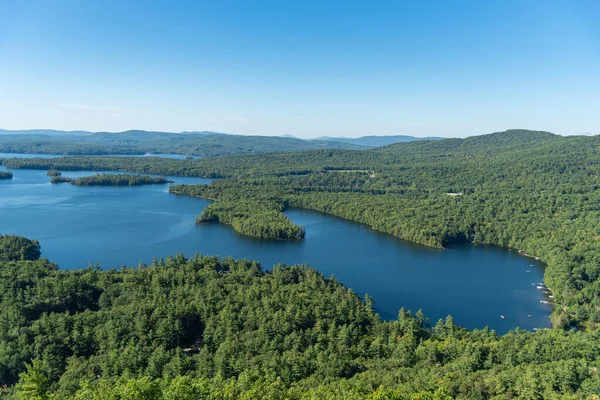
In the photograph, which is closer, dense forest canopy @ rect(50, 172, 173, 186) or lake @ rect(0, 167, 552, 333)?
lake @ rect(0, 167, 552, 333)

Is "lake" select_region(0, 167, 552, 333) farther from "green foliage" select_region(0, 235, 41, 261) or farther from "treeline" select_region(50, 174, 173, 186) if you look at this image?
"treeline" select_region(50, 174, 173, 186)

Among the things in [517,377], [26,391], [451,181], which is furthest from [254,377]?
[451,181]

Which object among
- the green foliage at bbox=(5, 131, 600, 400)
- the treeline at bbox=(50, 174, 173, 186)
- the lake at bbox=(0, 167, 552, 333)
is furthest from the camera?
the treeline at bbox=(50, 174, 173, 186)

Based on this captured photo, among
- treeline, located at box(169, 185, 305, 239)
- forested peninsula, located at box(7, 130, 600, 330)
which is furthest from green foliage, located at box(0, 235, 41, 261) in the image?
forested peninsula, located at box(7, 130, 600, 330)

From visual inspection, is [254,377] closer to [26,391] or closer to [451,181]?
[26,391]

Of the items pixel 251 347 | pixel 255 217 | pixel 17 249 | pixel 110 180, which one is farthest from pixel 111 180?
pixel 251 347

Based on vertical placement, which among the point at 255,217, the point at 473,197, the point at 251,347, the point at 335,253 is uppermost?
the point at 473,197

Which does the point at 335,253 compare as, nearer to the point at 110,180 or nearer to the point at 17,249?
the point at 17,249
